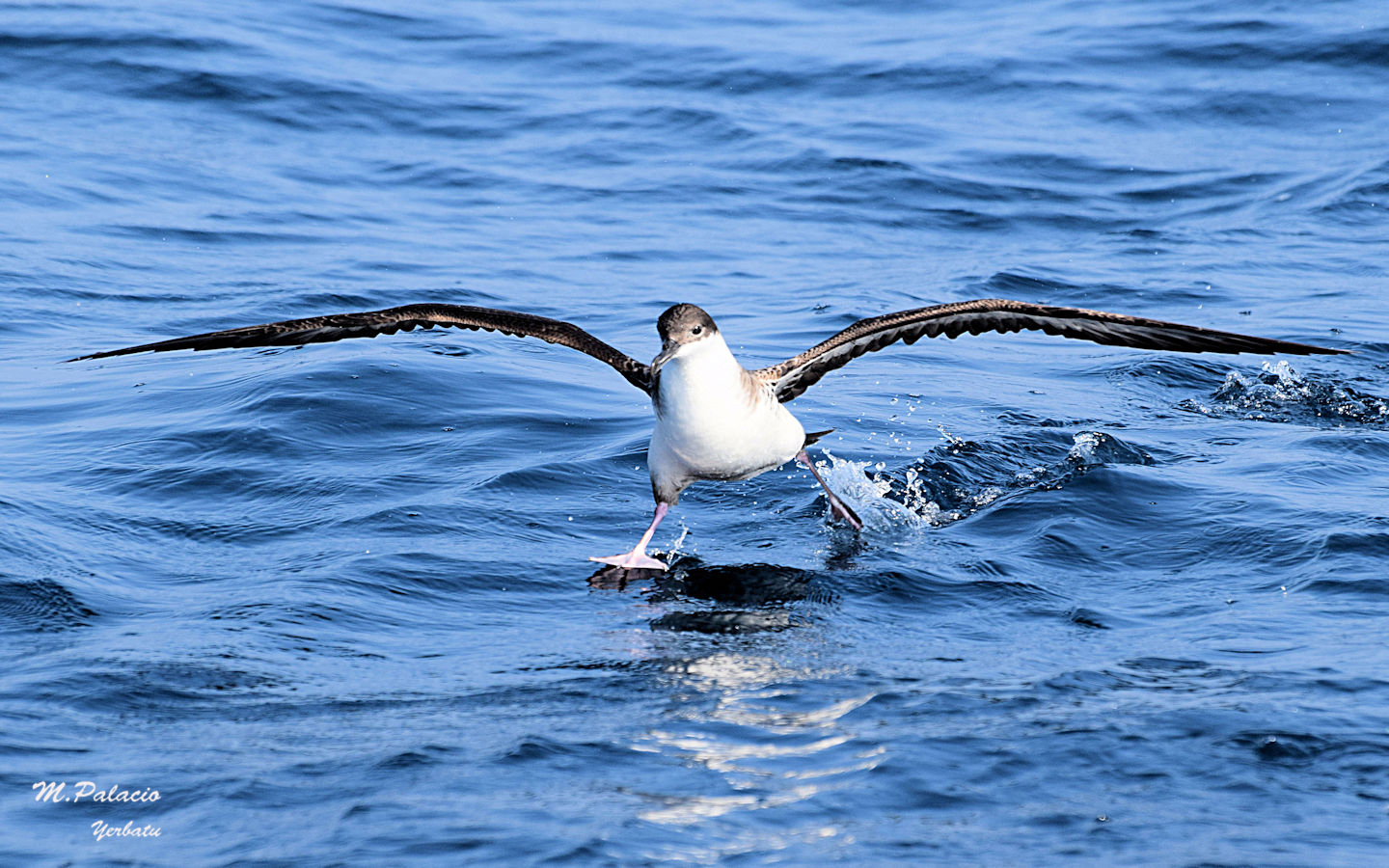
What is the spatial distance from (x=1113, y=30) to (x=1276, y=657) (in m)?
21.7

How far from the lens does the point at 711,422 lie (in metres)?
8.21

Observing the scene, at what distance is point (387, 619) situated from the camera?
25.7ft

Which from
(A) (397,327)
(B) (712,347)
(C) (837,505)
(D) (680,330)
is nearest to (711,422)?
(B) (712,347)

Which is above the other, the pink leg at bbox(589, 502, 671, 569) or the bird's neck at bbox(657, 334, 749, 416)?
the bird's neck at bbox(657, 334, 749, 416)

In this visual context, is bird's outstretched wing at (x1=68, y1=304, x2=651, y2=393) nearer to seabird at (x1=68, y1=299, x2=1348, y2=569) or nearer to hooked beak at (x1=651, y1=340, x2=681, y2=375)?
seabird at (x1=68, y1=299, x2=1348, y2=569)

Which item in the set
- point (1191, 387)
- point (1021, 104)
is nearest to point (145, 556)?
point (1191, 387)

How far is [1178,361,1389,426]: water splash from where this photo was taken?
11289mm

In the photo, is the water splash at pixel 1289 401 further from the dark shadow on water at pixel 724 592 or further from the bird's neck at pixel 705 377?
the bird's neck at pixel 705 377

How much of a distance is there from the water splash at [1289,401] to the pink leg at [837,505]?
3.66m

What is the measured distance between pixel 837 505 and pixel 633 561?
153 centimetres

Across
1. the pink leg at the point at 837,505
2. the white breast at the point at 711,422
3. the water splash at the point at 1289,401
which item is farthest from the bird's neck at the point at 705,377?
the water splash at the point at 1289,401

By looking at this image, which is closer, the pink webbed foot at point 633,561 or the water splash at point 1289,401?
the pink webbed foot at point 633,561

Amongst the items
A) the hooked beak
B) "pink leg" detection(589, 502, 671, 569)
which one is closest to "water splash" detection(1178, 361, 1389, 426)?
"pink leg" detection(589, 502, 671, 569)

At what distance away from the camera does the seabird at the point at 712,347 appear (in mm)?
8078
